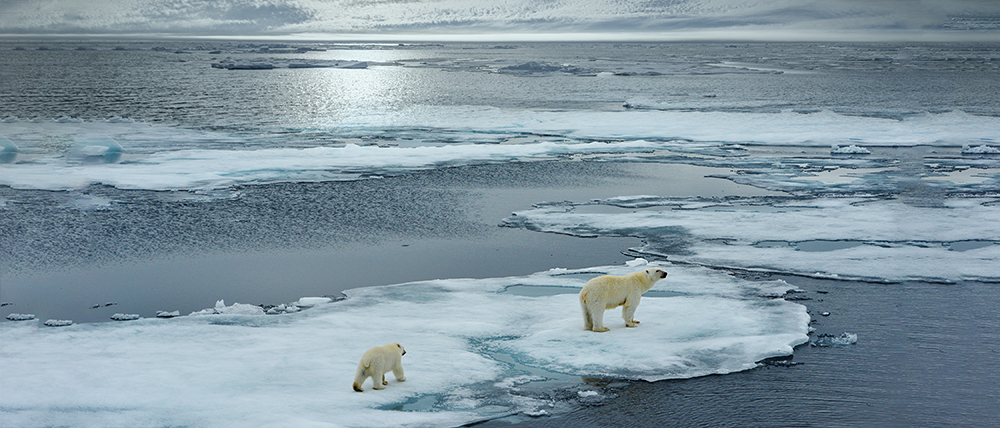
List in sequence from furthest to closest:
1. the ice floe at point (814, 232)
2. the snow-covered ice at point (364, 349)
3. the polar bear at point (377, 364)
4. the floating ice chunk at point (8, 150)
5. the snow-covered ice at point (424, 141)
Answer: the floating ice chunk at point (8, 150) → the snow-covered ice at point (424, 141) → the ice floe at point (814, 232) → the polar bear at point (377, 364) → the snow-covered ice at point (364, 349)

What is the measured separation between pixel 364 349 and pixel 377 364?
92 centimetres

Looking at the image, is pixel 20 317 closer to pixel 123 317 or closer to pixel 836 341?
pixel 123 317

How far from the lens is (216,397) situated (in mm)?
5328

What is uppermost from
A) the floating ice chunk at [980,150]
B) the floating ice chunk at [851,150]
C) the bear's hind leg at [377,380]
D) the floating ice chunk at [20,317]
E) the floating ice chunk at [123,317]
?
the floating ice chunk at [851,150]

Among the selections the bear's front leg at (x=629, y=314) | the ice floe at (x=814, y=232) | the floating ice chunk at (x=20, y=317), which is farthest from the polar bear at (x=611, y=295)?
the floating ice chunk at (x=20, y=317)

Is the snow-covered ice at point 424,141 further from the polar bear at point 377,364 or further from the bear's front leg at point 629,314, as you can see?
the polar bear at point 377,364

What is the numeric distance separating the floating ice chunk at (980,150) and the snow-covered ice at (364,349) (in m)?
12.1

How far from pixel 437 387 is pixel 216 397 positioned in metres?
1.43

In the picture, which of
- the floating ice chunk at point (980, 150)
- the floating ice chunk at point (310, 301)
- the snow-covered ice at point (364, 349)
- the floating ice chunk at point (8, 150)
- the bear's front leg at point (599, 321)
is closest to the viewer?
the snow-covered ice at point (364, 349)

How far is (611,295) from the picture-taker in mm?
6539

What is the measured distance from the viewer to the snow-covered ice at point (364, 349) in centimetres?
520

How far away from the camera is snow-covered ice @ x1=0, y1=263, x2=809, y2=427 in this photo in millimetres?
5195

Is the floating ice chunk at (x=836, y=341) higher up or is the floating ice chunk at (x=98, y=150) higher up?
the floating ice chunk at (x=98, y=150)

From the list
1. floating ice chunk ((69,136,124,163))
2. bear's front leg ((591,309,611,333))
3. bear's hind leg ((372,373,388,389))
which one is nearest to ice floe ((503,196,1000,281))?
bear's front leg ((591,309,611,333))
